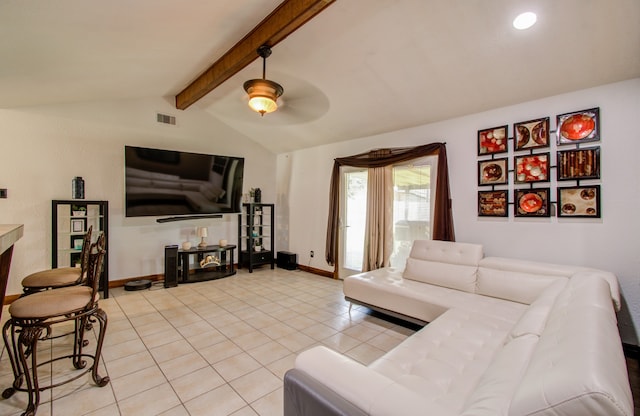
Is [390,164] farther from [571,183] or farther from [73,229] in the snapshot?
[73,229]

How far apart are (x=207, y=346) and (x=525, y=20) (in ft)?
12.9

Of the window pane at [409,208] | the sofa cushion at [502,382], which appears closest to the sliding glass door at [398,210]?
the window pane at [409,208]

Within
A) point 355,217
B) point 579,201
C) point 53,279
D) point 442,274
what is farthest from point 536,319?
point 53,279

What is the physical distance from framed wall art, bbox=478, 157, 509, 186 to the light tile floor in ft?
6.69

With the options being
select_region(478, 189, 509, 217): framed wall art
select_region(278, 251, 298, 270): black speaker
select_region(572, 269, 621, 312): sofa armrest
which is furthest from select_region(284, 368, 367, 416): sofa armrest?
select_region(278, 251, 298, 270): black speaker

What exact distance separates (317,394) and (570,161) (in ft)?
11.1

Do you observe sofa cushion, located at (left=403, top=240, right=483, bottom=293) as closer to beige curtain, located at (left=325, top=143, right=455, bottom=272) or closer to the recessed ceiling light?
beige curtain, located at (left=325, top=143, right=455, bottom=272)

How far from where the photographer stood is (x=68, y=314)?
6.44 ft

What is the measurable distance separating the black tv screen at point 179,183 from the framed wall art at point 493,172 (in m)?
4.05

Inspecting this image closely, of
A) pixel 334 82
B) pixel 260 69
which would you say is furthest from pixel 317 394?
pixel 260 69

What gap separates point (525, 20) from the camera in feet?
7.53

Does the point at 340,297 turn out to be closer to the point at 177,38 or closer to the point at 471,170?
the point at 471,170

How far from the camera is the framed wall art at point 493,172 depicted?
3.41m

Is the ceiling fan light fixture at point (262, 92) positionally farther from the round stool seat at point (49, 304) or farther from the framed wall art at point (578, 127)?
the framed wall art at point (578, 127)
